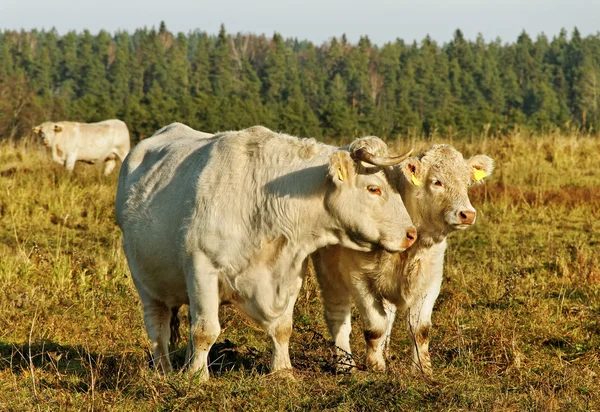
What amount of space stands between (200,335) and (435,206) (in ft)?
6.12

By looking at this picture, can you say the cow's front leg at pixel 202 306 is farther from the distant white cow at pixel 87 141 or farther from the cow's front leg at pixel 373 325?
the distant white cow at pixel 87 141

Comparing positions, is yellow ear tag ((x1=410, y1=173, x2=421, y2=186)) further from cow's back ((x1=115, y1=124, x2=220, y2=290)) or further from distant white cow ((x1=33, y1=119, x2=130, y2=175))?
distant white cow ((x1=33, y1=119, x2=130, y2=175))

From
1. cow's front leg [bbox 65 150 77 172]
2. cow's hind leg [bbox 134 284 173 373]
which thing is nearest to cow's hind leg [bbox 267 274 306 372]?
cow's hind leg [bbox 134 284 173 373]

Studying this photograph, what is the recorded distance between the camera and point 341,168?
5.71 m

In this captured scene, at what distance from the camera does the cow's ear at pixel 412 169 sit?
6.26 metres

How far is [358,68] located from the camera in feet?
362

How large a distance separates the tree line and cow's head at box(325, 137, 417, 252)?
1907 inches

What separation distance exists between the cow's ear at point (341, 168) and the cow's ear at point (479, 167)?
1229mm

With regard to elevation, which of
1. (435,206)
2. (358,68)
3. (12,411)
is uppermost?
(358,68)

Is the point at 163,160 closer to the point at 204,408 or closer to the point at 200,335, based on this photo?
the point at 200,335

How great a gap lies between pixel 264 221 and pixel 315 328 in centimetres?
216

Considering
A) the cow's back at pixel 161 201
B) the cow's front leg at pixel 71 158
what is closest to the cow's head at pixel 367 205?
the cow's back at pixel 161 201

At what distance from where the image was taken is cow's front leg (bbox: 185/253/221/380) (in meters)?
5.71

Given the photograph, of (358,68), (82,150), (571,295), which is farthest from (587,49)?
(571,295)
